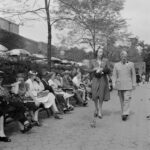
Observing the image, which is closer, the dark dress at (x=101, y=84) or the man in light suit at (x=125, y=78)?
the man in light suit at (x=125, y=78)

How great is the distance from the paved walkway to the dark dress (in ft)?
2.52

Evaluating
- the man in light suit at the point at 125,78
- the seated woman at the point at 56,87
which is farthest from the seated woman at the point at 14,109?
the seated woman at the point at 56,87

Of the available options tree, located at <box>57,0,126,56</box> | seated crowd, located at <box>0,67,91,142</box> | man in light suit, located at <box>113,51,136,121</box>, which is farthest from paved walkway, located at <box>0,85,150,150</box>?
tree, located at <box>57,0,126,56</box>

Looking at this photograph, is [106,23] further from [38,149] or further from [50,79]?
[38,149]

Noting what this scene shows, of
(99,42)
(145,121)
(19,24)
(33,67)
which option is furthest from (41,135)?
(99,42)

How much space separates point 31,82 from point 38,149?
11.7 ft

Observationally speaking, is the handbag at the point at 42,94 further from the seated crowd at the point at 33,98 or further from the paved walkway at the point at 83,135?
the paved walkway at the point at 83,135

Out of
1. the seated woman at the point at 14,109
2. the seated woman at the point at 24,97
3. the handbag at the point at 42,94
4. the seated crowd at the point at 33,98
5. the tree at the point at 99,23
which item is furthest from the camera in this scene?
the tree at the point at 99,23

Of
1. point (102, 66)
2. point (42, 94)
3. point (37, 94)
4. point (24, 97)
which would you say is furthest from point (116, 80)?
point (24, 97)

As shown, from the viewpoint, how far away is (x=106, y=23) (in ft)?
96.5

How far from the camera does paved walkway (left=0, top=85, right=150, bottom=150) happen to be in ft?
20.0

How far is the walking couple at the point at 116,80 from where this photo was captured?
31.1 feet

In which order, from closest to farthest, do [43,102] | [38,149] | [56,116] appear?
1. [38,149]
2. [43,102]
3. [56,116]

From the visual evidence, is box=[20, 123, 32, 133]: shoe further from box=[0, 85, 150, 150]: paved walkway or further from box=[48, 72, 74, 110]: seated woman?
box=[48, 72, 74, 110]: seated woman
